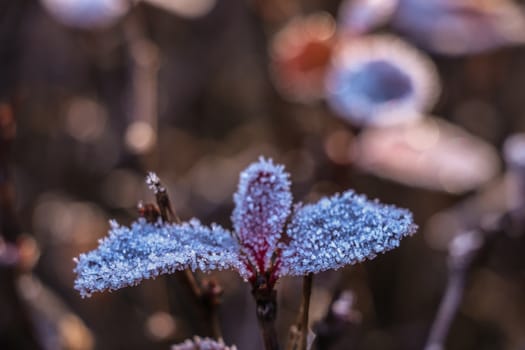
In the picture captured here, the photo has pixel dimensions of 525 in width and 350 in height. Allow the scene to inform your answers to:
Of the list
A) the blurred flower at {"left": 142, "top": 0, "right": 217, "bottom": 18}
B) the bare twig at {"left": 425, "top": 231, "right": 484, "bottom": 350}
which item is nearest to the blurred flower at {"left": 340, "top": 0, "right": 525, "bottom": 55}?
the blurred flower at {"left": 142, "top": 0, "right": 217, "bottom": 18}

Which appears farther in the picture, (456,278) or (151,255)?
(456,278)

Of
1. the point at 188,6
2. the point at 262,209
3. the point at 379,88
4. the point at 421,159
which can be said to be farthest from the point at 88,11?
the point at 262,209

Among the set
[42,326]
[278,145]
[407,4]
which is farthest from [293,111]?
[42,326]

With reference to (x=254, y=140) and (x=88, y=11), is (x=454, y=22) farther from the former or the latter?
(x=88, y=11)

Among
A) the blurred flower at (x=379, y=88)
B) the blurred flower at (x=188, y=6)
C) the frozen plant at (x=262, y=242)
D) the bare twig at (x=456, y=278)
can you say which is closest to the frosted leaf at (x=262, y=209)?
the frozen plant at (x=262, y=242)

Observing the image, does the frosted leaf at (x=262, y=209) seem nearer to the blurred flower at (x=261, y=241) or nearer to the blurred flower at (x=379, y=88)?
the blurred flower at (x=261, y=241)
